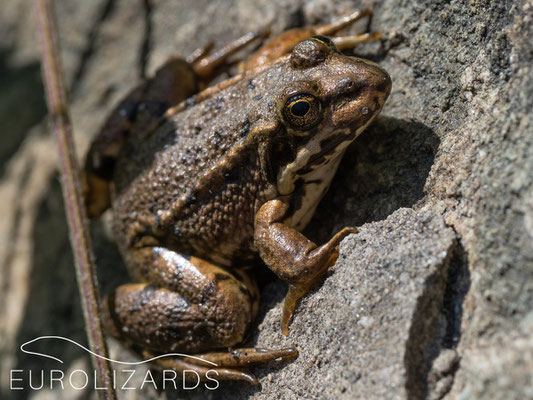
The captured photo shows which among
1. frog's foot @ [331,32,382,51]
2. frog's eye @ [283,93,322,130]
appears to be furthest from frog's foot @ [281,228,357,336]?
frog's foot @ [331,32,382,51]

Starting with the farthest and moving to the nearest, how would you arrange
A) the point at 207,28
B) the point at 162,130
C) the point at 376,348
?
1. the point at 207,28
2. the point at 162,130
3. the point at 376,348

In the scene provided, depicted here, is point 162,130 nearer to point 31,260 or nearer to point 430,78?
point 430,78

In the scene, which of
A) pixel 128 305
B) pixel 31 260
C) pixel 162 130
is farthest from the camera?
pixel 31 260

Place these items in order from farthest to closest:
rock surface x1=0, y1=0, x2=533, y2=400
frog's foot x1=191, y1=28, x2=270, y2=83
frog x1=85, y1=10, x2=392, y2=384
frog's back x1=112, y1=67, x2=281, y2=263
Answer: frog's foot x1=191, y1=28, x2=270, y2=83, frog's back x1=112, y1=67, x2=281, y2=263, frog x1=85, y1=10, x2=392, y2=384, rock surface x1=0, y1=0, x2=533, y2=400

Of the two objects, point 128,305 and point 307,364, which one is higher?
point 128,305

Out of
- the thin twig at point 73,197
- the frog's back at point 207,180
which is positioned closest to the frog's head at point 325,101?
the frog's back at point 207,180

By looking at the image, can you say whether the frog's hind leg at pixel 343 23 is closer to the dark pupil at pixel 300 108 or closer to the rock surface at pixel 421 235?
Result: the rock surface at pixel 421 235

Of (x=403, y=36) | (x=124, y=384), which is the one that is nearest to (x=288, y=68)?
(x=403, y=36)

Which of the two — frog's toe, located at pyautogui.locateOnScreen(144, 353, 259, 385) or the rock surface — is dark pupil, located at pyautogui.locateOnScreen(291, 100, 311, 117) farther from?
frog's toe, located at pyautogui.locateOnScreen(144, 353, 259, 385)

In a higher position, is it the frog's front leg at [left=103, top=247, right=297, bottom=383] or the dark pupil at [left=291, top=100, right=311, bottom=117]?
the dark pupil at [left=291, top=100, right=311, bottom=117]
